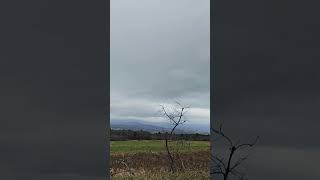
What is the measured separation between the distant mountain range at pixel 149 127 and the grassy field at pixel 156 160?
0.16 metres

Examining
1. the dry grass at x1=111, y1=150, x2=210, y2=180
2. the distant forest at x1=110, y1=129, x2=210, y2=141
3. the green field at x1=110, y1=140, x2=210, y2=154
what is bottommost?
the dry grass at x1=111, y1=150, x2=210, y2=180

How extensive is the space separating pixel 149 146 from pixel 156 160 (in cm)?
18

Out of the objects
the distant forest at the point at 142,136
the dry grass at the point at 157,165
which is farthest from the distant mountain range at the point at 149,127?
the dry grass at the point at 157,165

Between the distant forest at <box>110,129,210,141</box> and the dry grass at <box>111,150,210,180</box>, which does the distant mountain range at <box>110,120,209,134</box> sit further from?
the dry grass at <box>111,150,210,180</box>

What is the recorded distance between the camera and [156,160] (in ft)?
21.1

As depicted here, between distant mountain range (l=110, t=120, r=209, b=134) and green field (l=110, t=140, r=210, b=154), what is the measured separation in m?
0.16

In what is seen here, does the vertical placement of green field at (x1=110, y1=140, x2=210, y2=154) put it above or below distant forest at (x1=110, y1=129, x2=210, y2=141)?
below

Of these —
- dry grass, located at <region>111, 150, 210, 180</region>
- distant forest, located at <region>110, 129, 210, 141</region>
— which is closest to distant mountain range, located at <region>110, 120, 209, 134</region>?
distant forest, located at <region>110, 129, 210, 141</region>

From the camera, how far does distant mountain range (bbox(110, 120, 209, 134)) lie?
629cm

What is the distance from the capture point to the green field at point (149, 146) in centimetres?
635

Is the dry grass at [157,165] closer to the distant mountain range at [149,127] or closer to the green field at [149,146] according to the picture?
the green field at [149,146]

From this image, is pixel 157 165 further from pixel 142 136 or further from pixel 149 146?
pixel 142 136
